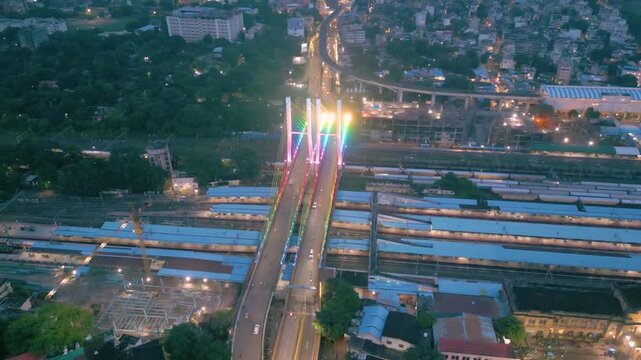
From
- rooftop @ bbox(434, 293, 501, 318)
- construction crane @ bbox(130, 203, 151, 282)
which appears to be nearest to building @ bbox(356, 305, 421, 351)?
rooftop @ bbox(434, 293, 501, 318)

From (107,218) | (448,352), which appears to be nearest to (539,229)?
(448,352)

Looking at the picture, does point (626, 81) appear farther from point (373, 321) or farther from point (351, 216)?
point (373, 321)

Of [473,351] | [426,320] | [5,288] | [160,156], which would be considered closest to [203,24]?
[160,156]

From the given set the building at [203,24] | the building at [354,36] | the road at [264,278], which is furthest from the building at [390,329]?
the building at [203,24]

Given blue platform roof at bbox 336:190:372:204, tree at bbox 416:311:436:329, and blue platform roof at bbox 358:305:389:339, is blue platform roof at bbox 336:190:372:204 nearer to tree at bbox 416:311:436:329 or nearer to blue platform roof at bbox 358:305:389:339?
blue platform roof at bbox 358:305:389:339

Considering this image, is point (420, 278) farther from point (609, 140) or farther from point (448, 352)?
point (609, 140)
